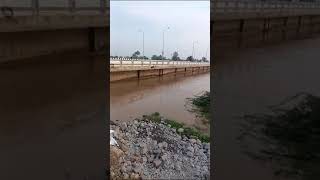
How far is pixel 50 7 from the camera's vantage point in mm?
1705

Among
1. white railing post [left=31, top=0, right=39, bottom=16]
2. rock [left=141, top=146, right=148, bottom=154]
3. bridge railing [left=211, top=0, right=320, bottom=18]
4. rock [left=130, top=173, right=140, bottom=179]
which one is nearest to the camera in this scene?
rock [left=130, top=173, right=140, bottom=179]

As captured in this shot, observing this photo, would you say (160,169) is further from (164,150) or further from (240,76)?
(240,76)

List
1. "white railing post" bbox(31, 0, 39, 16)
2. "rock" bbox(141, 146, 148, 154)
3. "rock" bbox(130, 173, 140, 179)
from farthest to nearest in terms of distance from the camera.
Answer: "white railing post" bbox(31, 0, 39, 16), "rock" bbox(141, 146, 148, 154), "rock" bbox(130, 173, 140, 179)

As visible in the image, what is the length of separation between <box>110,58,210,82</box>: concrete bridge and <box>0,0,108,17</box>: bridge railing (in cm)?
19

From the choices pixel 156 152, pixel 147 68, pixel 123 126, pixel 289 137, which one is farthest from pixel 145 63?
pixel 289 137

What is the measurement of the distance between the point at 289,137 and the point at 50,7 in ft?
3.70

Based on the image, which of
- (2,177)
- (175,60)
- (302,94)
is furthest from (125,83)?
(302,94)

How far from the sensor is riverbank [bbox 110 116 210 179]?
4.30ft

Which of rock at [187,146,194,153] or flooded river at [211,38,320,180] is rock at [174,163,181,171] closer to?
rock at [187,146,194,153]

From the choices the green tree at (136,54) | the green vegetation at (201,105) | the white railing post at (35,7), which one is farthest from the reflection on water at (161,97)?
the white railing post at (35,7)

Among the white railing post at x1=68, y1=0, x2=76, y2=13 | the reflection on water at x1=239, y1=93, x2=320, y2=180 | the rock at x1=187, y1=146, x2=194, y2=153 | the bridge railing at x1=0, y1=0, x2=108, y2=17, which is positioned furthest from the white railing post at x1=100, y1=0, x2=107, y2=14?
the reflection on water at x1=239, y1=93, x2=320, y2=180

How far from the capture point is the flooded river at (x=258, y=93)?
153 cm

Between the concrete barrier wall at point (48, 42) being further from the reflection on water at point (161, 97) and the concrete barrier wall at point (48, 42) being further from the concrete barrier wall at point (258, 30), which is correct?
the concrete barrier wall at point (258, 30)

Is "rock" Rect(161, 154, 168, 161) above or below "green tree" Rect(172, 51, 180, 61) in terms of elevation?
below
